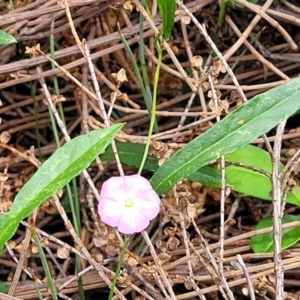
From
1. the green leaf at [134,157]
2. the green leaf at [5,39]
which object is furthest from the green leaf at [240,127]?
the green leaf at [5,39]

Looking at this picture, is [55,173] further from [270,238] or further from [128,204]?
[270,238]

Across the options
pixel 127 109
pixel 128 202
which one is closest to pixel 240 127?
pixel 128 202

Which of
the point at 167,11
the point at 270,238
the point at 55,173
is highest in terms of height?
the point at 167,11

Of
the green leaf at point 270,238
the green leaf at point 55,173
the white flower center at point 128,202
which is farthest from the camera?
the green leaf at point 270,238

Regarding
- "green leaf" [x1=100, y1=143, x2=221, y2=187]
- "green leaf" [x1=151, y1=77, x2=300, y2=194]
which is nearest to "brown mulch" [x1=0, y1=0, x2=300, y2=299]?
"green leaf" [x1=100, y1=143, x2=221, y2=187]

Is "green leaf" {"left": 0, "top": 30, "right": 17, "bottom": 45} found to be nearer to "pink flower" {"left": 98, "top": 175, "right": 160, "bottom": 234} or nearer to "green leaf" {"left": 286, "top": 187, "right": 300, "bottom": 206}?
"pink flower" {"left": 98, "top": 175, "right": 160, "bottom": 234}

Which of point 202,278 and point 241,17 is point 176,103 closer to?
point 241,17

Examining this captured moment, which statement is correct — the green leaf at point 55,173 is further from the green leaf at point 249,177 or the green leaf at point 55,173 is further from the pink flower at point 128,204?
the green leaf at point 249,177

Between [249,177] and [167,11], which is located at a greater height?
[167,11]
